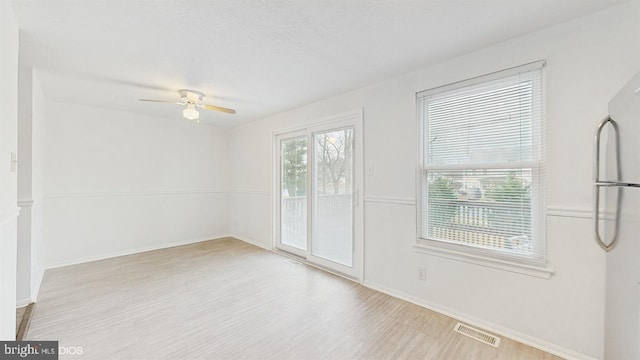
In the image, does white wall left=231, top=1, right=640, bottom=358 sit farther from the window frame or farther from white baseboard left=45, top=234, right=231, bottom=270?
white baseboard left=45, top=234, right=231, bottom=270

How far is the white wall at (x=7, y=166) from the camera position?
61.2 inches

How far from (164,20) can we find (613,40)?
9.99 ft

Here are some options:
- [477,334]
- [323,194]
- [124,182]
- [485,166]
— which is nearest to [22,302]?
[124,182]

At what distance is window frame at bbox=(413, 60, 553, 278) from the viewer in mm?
1940

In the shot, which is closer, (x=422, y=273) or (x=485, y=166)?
(x=485, y=166)

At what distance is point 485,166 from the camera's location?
7.19ft

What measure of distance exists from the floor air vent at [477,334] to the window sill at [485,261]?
55cm

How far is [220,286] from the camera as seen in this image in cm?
304

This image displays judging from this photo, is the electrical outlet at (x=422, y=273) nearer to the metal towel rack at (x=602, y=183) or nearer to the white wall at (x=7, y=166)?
the metal towel rack at (x=602, y=183)

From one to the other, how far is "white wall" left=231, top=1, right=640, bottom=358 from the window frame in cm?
5

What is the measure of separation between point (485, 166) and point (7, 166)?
3540 mm

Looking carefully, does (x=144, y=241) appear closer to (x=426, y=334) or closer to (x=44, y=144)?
(x=44, y=144)

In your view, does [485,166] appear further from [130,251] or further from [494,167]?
[130,251]

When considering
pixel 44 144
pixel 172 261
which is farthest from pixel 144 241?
pixel 44 144
